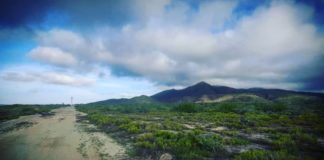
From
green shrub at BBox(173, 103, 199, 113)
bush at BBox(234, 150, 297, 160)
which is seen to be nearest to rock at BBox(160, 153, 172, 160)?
bush at BBox(234, 150, 297, 160)

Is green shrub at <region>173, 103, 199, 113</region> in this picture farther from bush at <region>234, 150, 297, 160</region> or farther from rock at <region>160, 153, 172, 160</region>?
rock at <region>160, 153, 172, 160</region>

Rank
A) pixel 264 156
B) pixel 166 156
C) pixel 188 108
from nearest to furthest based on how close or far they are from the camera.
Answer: pixel 264 156 → pixel 166 156 → pixel 188 108

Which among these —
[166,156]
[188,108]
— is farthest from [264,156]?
[188,108]

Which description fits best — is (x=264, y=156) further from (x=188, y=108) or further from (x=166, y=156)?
(x=188, y=108)

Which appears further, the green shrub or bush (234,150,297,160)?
the green shrub

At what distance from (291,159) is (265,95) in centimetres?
20952

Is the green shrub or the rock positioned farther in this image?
the green shrub

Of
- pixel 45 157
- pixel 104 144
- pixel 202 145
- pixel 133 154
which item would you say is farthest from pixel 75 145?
pixel 202 145

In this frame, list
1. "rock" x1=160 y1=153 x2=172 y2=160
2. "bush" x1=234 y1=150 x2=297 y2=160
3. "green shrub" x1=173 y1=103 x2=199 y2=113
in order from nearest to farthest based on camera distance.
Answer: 1. "bush" x1=234 y1=150 x2=297 y2=160
2. "rock" x1=160 y1=153 x2=172 y2=160
3. "green shrub" x1=173 y1=103 x2=199 y2=113

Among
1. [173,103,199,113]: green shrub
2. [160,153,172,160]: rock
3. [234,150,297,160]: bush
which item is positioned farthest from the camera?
[173,103,199,113]: green shrub

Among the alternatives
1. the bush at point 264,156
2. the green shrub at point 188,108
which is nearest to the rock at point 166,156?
the bush at point 264,156

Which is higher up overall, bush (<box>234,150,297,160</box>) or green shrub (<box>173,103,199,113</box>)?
green shrub (<box>173,103,199,113</box>)

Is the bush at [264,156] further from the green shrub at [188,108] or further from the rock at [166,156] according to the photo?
the green shrub at [188,108]

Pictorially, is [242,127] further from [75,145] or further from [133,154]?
[75,145]
